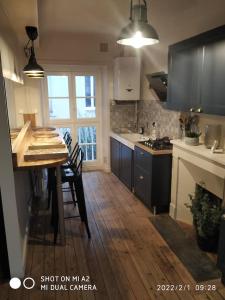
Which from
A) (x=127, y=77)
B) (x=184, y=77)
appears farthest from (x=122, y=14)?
(x=127, y=77)

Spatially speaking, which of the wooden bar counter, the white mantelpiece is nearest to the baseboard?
the white mantelpiece

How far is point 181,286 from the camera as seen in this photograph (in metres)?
2.13

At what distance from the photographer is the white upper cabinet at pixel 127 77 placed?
439 cm

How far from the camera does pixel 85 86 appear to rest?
483cm

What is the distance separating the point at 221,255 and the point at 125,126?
128 inches

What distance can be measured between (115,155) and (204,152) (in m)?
2.29

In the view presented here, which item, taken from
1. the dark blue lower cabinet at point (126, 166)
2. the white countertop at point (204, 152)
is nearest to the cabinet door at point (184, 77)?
the white countertop at point (204, 152)

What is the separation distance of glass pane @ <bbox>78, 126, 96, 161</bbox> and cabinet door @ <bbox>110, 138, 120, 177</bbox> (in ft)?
1.50

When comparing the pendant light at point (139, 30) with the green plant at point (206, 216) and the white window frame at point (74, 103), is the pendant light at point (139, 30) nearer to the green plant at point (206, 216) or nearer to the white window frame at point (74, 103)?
the green plant at point (206, 216)

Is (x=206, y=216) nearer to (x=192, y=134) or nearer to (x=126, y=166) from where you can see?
(x=192, y=134)

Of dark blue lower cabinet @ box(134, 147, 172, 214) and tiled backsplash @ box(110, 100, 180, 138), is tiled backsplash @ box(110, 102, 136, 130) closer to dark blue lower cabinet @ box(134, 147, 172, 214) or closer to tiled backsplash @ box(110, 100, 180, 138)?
tiled backsplash @ box(110, 100, 180, 138)

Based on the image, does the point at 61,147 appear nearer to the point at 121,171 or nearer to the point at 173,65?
the point at 173,65

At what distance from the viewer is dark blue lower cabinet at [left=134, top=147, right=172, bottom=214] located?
3.19 meters

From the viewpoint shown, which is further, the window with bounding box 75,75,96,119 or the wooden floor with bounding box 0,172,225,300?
the window with bounding box 75,75,96,119
